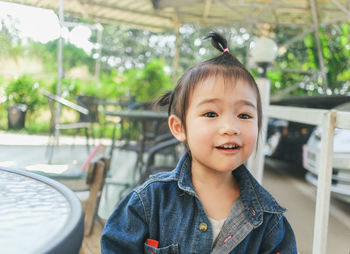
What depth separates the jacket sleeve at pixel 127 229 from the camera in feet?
3.15

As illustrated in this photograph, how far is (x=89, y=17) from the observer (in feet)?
14.5

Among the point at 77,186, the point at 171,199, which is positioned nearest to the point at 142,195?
the point at 171,199

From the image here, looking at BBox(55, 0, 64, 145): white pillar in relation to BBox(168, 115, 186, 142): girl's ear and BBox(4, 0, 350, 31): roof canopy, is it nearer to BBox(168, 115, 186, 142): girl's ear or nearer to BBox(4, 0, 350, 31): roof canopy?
Result: BBox(4, 0, 350, 31): roof canopy

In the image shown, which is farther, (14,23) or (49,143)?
(49,143)

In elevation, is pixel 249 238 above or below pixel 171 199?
below

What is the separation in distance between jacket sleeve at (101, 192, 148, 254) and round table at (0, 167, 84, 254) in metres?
0.30

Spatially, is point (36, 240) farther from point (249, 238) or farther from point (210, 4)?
Result: point (210, 4)

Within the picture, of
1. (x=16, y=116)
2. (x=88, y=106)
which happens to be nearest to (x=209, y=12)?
(x=88, y=106)

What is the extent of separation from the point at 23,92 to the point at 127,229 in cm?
297

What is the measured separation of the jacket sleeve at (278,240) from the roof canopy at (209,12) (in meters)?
3.43

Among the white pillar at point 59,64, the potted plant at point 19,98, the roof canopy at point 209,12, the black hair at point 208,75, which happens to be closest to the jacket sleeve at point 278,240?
the black hair at point 208,75

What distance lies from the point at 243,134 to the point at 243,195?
8.8 inches

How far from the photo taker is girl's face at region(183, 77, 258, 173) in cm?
98

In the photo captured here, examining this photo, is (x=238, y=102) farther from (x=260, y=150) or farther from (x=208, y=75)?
(x=260, y=150)
